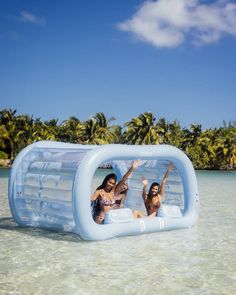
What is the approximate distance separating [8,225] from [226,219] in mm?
Result: 4393

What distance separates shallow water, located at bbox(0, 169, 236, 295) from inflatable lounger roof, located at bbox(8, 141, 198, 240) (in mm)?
201

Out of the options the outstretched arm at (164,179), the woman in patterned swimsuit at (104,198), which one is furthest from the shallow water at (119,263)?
the outstretched arm at (164,179)

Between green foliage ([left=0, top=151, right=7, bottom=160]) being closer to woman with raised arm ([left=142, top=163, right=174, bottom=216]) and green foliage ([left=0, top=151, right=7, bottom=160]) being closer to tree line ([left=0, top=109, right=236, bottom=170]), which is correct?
tree line ([left=0, top=109, right=236, bottom=170])

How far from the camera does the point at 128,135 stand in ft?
144

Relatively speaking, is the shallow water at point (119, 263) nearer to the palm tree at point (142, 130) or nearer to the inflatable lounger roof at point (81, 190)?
the inflatable lounger roof at point (81, 190)

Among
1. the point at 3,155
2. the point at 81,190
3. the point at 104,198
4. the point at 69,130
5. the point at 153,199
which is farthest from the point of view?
the point at 69,130

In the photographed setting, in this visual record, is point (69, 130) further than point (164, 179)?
Yes

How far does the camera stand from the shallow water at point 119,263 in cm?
431

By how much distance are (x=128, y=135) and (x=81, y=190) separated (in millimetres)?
37950

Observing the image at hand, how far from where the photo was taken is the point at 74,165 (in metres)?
6.39

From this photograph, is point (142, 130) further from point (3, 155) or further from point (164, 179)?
point (164, 179)

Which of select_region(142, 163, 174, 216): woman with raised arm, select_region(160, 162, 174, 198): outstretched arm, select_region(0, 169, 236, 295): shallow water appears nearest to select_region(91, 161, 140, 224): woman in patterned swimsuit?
select_region(0, 169, 236, 295): shallow water

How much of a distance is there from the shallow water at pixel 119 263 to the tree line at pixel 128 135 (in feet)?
110

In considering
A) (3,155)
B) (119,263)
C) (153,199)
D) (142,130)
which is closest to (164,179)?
(153,199)
